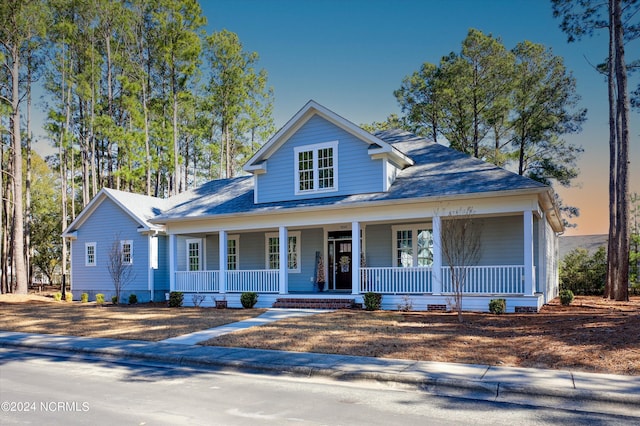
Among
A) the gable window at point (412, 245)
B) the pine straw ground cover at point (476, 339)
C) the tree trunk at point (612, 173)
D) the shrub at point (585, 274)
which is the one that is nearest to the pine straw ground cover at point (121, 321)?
the pine straw ground cover at point (476, 339)

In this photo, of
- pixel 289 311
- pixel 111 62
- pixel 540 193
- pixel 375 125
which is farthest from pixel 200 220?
pixel 375 125

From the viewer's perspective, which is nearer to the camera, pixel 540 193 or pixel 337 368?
pixel 337 368

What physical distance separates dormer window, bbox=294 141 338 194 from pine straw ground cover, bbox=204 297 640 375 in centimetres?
601

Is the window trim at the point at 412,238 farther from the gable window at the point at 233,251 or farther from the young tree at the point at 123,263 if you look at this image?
the young tree at the point at 123,263

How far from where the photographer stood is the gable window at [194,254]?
23.9 meters

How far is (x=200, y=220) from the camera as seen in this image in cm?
2061

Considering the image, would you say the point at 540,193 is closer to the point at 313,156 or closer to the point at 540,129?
the point at 313,156

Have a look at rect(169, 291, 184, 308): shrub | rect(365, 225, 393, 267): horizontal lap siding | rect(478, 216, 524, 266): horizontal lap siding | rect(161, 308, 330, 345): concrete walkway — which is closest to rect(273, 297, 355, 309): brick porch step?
rect(161, 308, 330, 345): concrete walkway

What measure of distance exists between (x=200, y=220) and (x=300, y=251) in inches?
169

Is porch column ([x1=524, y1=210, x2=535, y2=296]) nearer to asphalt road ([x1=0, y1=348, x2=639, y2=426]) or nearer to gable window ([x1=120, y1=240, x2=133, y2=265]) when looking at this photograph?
asphalt road ([x1=0, y1=348, x2=639, y2=426])

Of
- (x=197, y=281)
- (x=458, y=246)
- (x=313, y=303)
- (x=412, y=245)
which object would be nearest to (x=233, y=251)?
(x=197, y=281)

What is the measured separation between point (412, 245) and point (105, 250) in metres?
15.6

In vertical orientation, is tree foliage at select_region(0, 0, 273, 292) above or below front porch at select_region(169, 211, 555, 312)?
above

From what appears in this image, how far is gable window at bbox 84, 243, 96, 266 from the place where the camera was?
25.7 m
